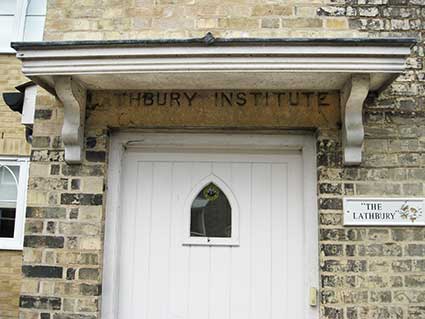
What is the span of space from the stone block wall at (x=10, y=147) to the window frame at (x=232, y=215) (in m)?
4.77

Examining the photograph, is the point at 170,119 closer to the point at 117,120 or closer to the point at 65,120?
the point at 117,120

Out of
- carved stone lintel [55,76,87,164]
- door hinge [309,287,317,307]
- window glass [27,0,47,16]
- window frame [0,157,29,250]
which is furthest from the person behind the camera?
window glass [27,0,47,16]

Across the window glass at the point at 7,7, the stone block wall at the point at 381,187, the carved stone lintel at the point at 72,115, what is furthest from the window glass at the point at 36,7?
the stone block wall at the point at 381,187

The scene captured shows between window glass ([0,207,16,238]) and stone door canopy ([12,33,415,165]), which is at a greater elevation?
stone door canopy ([12,33,415,165])

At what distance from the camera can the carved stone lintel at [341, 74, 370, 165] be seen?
9.45ft

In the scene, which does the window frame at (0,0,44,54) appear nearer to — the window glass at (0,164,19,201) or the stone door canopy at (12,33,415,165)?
the window glass at (0,164,19,201)

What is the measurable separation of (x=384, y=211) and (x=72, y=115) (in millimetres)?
2224

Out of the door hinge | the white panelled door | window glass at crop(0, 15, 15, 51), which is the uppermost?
window glass at crop(0, 15, 15, 51)

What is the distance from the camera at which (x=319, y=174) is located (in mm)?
3182

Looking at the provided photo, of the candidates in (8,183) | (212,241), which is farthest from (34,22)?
(212,241)

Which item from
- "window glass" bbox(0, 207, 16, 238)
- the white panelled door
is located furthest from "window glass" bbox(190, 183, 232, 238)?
"window glass" bbox(0, 207, 16, 238)

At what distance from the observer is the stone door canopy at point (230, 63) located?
2680mm

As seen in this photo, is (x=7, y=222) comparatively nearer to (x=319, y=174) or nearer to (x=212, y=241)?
(x=212, y=241)

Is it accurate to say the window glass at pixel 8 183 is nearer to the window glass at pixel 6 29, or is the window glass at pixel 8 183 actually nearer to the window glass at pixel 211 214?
the window glass at pixel 6 29
